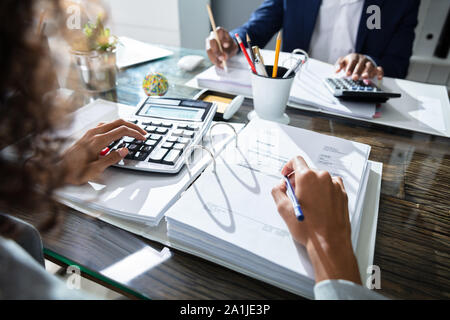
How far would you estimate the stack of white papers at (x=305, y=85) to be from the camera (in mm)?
790

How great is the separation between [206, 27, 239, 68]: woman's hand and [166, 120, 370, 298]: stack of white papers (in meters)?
0.47

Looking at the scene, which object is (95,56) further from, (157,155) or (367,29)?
(367,29)

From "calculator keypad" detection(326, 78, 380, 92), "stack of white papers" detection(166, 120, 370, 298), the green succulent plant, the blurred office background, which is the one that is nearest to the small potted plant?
the green succulent plant

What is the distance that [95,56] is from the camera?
0.79 m

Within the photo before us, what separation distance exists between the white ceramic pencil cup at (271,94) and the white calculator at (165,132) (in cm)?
12

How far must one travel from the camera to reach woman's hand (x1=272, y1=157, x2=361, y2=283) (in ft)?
1.16

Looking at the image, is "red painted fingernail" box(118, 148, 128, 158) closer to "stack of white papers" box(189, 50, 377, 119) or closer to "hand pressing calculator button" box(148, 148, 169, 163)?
"hand pressing calculator button" box(148, 148, 169, 163)

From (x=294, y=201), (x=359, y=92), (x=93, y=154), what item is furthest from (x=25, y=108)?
(x=359, y=92)

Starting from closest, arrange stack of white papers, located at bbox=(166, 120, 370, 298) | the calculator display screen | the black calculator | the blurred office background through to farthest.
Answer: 1. stack of white papers, located at bbox=(166, 120, 370, 298)
2. the calculator display screen
3. the black calculator
4. the blurred office background

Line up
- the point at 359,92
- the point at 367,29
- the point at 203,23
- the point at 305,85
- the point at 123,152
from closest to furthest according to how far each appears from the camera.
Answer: the point at 123,152
the point at 359,92
the point at 305,85
the point at 367,29
the point at 203,23

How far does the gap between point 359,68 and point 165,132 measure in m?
0.67

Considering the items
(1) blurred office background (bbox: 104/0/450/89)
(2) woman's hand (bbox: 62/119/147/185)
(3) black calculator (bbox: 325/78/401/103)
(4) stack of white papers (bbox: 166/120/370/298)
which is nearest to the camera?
(4) stack of white papers (bbox: 166/120/370/298)
